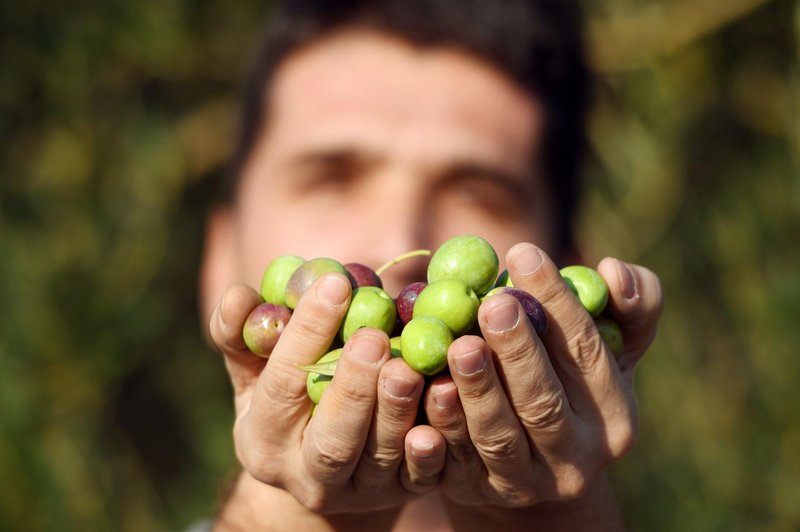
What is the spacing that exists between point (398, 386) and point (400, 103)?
1210 mm

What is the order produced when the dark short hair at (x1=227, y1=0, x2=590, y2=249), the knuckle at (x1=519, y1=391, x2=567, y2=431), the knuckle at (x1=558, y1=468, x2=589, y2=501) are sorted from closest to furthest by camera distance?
the knuckle at (x1=519, y1=391, x2=567, y2=431)
the knuckle at (x1=558, y1=468, x2=589, y2=501)
the dark short hair at (x1=227, y1=0, x2=590, y2=249)

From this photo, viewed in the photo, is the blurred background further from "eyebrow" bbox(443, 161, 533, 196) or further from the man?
"eyebrow" bbox(443, 161, 533, 196)

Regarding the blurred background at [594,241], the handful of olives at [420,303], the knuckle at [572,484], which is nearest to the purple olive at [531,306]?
the handful of olives at [420,303]

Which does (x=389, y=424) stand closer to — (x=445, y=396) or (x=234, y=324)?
(x=445, y=396)

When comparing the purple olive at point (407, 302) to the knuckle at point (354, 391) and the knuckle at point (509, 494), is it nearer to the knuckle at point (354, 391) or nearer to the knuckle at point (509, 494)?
the knuckle at point (354, 391)

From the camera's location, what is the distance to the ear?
2303 millimetres

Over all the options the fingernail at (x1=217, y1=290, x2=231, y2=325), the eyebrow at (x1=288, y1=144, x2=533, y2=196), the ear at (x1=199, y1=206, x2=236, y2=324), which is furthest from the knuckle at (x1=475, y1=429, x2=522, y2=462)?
the ear at (x1=199, y1=206, x2=236, y2=324)

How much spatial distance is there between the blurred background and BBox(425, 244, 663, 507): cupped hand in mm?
1717

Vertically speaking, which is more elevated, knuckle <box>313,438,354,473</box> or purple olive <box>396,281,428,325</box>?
purple olive <box>396,281,428,325</box>

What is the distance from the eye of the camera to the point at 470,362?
0.83m

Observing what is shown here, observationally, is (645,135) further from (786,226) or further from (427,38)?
(427,38)

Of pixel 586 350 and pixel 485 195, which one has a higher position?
pixel 586 350

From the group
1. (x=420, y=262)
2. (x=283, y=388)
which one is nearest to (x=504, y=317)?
(x=283, y=388)

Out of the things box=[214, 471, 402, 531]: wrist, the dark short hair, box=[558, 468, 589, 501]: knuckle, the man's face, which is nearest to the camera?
box=[558, 468, 589, 501]: knuckle
